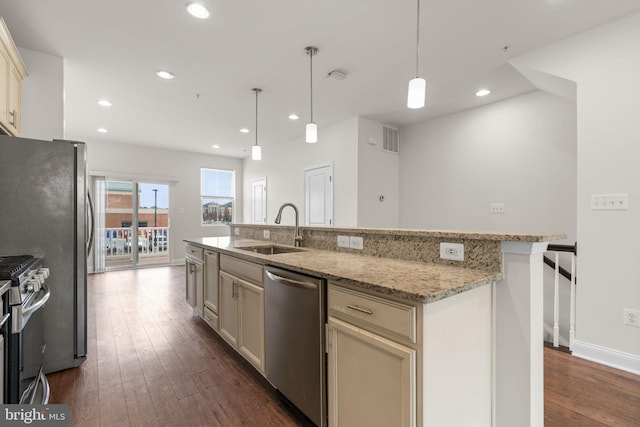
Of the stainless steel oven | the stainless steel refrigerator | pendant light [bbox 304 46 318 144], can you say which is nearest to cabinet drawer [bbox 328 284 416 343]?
the stainless steel oven

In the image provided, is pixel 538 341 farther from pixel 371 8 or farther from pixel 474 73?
pixel 474 73

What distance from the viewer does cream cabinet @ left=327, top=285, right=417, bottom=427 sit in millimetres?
1108

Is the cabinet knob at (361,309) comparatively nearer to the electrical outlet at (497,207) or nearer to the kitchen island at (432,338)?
the kitchen island at (432,338)

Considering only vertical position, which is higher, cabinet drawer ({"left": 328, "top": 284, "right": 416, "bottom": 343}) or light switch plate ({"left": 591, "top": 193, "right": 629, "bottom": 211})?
light switch plate ({"left": 591, "top": 193, "right": 629, "bottom": 211})

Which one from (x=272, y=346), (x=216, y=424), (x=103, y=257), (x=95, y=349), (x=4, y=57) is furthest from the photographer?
(x=103, y=257)

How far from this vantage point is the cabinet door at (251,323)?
1.97m

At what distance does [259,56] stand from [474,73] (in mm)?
2317

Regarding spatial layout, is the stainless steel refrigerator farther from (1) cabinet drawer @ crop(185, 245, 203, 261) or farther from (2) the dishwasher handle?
(2) the dishwasher handle

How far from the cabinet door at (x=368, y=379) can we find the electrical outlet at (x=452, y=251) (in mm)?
666

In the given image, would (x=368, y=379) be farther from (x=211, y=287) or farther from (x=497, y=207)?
(x=497, y=207)

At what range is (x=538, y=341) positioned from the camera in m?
1.41

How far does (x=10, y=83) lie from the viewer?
2.36 meters

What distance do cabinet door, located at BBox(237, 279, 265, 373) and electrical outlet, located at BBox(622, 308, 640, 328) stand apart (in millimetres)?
2719

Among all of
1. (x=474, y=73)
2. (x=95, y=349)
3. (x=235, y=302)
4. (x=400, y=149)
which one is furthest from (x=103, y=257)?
(x=474, y=73)
